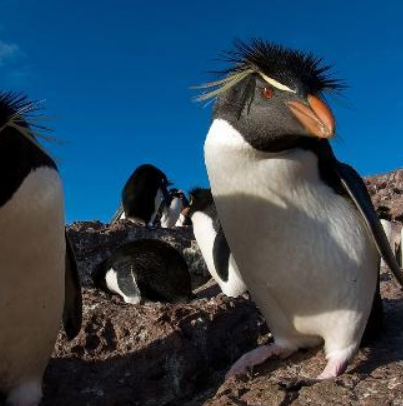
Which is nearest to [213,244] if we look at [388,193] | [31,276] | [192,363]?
[388,193]

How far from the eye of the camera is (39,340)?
10.2 ft

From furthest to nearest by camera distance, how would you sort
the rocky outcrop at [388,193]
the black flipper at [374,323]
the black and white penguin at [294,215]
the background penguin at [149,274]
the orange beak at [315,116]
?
the rocky outcrop at [388,193]
the background penguin at [149,274]
the black flipper at [374,323]
the black and white penguin at [294,215]
the orange beak at [315,116]

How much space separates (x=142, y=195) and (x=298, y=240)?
11.7 metres

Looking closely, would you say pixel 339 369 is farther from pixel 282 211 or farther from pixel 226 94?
pixel 226 94

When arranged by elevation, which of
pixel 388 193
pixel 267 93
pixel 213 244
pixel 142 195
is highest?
pixel 142 195

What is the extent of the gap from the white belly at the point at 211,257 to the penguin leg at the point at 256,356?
9.34 feet

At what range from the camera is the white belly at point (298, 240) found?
309 cm

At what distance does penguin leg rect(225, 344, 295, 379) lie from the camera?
10.5ft

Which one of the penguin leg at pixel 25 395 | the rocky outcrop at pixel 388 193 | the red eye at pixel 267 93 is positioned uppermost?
the rocky outcrop at pixel 388 193

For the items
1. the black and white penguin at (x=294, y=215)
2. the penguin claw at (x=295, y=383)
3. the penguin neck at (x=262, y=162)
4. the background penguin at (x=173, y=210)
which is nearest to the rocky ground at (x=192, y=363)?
the penguin claw at (x=295, y=383)

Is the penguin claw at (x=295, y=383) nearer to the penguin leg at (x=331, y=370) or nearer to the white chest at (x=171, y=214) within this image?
the penguin leg at (x=331, y=370)

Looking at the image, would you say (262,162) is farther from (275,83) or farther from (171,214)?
(171,214)

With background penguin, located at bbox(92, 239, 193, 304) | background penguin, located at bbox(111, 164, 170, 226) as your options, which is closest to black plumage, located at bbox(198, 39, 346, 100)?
background penguin, located at bbox(92, 239, 193, 304)

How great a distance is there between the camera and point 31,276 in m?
2.91
